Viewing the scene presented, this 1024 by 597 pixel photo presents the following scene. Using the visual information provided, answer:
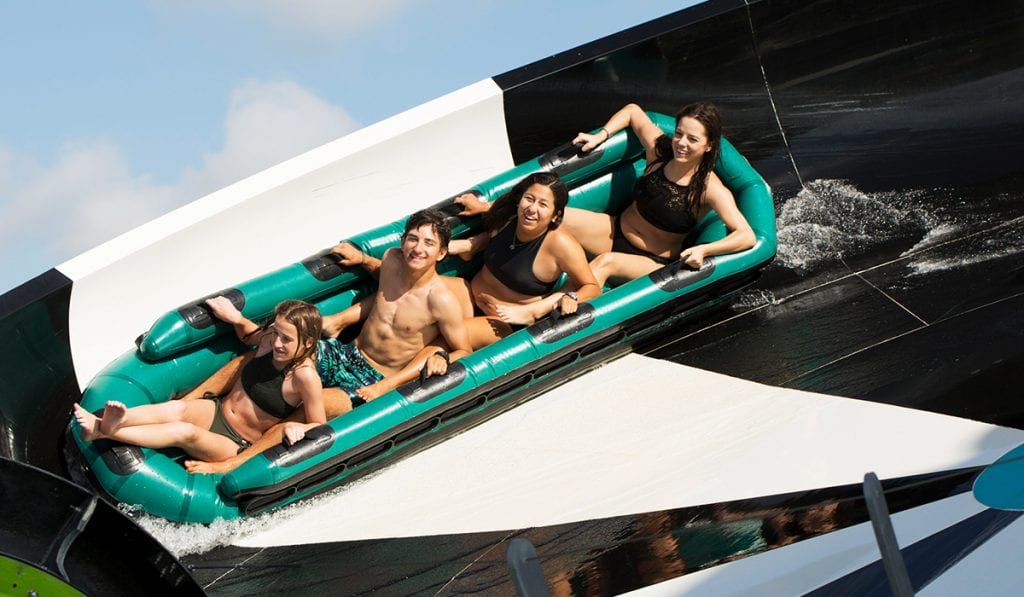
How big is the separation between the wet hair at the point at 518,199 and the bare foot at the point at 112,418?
134 cm

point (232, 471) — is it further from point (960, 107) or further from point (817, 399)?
point (960, 107)

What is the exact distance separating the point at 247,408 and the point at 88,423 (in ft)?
1.48

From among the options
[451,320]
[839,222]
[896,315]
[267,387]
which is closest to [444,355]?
[451,320]

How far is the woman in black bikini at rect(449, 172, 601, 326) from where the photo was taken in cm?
372

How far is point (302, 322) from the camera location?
333 centimetres

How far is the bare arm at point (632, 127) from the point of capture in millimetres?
4164

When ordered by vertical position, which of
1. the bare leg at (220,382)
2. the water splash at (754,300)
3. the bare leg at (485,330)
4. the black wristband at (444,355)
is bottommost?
the water splash at (754,300)

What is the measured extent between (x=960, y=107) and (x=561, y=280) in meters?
1.98

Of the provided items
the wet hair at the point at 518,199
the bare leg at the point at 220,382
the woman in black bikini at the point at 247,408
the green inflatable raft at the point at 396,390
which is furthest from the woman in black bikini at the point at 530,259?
the bare leg at the point at 220,382

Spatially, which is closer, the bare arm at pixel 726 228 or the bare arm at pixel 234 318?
the bare arm at pixel 234 318

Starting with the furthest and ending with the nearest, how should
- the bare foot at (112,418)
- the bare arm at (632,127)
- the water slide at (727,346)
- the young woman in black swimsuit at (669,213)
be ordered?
the bare arm at (632,127)
the young woman in black swimsuit at (669,213)
the bare foot at (112,418)
the water slide at (727,346)

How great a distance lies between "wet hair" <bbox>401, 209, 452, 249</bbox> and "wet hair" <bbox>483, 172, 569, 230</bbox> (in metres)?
0.31

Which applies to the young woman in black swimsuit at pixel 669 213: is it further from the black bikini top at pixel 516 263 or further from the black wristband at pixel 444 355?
the black wristband at pixel 444 355

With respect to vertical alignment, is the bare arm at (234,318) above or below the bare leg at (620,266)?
above
